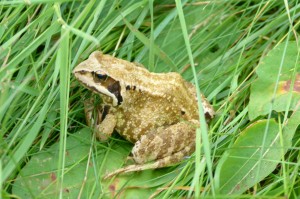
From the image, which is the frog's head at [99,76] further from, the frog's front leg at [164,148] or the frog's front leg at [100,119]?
the frog's front leg at [164,148]

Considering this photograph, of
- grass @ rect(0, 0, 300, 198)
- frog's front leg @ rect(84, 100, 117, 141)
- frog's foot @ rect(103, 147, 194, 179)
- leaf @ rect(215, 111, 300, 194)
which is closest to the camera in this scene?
grass @ rect(0, 0, 300, 198)

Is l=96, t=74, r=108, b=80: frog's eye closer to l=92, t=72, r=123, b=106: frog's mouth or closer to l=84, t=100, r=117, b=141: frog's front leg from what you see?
l=92, t=72, r=123, b=106: frog's mouth

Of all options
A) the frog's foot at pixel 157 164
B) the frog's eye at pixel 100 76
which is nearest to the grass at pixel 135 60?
the frog's foot at pixel 157 164

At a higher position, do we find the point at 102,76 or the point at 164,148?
the point at 102,76

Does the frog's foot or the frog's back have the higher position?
the frog's back

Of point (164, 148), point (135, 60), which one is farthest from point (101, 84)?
point (164, 148)

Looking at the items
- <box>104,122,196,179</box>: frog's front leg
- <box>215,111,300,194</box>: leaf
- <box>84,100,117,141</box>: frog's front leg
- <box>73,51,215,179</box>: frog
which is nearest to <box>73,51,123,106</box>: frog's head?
<box>73,51,215,179</box>: frog

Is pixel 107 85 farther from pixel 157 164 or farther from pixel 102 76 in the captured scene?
pixel 157 164
